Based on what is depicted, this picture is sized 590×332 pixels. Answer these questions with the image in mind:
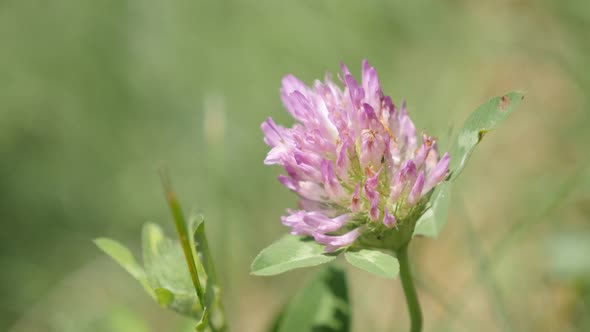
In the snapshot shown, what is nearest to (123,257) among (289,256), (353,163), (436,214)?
(289,256)

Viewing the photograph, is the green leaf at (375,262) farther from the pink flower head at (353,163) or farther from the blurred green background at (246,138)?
the blurred green background at (246,138)

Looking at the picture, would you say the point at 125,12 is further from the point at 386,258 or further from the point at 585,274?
the point at 386,258

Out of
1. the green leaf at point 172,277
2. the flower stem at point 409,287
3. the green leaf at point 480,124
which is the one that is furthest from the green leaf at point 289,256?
the green leaf at point 480,124

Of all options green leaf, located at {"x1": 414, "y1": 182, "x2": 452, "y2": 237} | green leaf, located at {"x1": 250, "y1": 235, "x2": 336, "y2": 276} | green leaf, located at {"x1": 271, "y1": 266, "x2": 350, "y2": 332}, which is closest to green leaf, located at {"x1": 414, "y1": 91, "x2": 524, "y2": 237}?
green leaf, located at {"x1": 414, "y1": 182, "x2": 452, "y2": 237}

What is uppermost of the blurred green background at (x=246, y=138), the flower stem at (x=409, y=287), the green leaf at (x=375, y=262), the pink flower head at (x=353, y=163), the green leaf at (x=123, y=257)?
the pink flower head at (x=353, y=163)

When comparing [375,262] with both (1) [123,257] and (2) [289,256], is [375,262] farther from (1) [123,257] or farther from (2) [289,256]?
(1) [123,257]

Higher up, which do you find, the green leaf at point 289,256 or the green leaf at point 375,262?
the green leaf at point 375,262

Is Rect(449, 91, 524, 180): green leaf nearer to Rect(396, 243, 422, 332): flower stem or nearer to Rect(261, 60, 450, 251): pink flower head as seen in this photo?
Rect(261, 60, 450, 251): pink flower head

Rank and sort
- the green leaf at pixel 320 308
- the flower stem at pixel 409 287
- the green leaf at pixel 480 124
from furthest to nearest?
the green leaf at pixel 320 308 → the flower stem at pixel 409 287 → the green leaf at pixel 480 124
